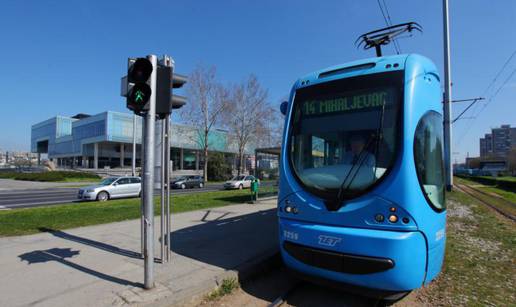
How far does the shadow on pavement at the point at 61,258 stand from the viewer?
14.7 feet

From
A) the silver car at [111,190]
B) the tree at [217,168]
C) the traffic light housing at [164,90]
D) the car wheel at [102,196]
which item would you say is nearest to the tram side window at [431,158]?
the traffic light housing at [164,90]

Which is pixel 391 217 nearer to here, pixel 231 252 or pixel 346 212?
pixel 346 212

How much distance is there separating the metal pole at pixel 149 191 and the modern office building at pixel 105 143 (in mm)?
48755

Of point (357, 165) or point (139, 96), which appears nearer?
point (357, 165)

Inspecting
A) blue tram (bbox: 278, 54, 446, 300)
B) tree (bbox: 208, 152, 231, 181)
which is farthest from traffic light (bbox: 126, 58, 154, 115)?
tree (bbox: 208, 152, 231, 181)

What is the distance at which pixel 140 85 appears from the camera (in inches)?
163

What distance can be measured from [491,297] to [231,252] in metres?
4.16

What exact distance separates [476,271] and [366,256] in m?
3.43

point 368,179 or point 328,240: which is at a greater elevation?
point 368,179

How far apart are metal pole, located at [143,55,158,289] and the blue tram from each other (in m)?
1.79

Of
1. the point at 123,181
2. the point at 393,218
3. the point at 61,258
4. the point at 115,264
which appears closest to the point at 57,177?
the point at 123,181

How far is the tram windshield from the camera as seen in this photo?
376cm

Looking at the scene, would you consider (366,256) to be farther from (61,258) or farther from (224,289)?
(61,258)

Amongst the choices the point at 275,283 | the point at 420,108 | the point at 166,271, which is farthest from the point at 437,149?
the point at 166,271
